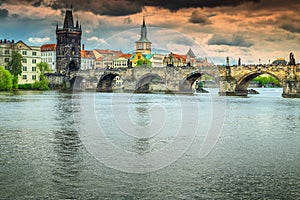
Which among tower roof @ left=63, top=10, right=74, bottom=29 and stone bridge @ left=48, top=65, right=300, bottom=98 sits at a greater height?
tower roof @ left=63, top=10, right=74, bottom=29

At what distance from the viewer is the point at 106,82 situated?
91750 mm

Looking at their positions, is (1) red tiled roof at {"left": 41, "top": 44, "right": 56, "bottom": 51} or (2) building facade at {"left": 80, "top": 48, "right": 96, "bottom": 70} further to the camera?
(2) building facade at {"left": 80, "top": 48, "right": 96, "bottom": 70}

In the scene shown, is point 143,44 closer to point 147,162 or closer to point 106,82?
point 106,82

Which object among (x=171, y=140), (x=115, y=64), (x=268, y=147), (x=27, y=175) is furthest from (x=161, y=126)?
(x=115, y=64)

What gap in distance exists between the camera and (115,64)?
134250 mm

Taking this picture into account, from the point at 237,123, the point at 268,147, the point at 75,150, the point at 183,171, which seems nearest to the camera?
the point at 183,171

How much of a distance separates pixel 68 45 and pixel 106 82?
13727 millimetres

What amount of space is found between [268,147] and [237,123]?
7801 millimetres

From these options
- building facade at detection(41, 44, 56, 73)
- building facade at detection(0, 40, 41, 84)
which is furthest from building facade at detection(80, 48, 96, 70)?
building facade at detection(0, 40, 41, 84)

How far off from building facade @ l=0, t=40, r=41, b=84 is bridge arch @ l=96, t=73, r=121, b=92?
41.1ft

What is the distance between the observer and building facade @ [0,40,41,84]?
8062cm

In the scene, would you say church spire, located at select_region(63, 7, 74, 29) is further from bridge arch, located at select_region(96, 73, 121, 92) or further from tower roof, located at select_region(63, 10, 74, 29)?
bridge arch, located at select_region(96, 73, 121, 92)

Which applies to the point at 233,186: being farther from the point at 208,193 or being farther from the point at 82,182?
the point at 82,182

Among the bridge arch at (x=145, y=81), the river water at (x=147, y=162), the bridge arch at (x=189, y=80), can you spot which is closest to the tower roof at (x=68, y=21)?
the bridge arch at (x=145, y=81)
